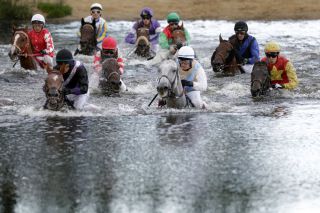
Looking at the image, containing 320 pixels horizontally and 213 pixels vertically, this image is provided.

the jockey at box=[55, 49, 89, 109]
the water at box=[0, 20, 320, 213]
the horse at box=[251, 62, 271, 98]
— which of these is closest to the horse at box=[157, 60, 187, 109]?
the water at box=[0, 20, 320, 213]

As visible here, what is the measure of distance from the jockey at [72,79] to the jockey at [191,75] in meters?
1.79

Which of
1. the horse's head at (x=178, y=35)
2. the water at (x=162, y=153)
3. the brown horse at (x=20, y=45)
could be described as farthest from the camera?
the horse's head at (x=178, y=35)

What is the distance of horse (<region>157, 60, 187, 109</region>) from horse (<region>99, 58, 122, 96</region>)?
8.60 ft

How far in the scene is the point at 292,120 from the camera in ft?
46.6

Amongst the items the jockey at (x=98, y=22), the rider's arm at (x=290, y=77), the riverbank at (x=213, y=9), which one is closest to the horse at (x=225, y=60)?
the rider's arm at (x=290, y=77)

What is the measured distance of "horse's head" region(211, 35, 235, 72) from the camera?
19.0 m

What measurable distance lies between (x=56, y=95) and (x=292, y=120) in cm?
418

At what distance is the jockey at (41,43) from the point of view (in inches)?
774

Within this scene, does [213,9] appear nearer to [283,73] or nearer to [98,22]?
[98,22]

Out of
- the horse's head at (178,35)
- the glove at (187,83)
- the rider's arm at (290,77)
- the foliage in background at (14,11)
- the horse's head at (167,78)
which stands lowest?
the rider's arm at (290,77)

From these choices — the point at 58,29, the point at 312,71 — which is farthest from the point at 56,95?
the point at 58,29

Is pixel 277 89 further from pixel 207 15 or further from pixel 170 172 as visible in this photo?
pixel 207 15

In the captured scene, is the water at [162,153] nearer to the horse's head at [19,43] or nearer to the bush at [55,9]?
the horse's head at [19,43]

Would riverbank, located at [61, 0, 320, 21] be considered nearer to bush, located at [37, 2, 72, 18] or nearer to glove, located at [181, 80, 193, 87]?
bush, located at [37, 2, 72, 18]
